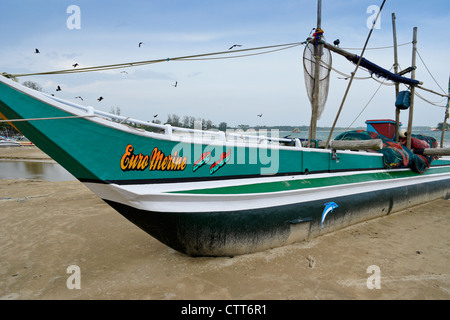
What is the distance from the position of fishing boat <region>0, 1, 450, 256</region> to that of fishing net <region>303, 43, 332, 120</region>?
87 mm

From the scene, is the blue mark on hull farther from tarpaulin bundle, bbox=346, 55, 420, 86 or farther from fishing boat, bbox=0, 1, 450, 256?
tarpaulin bundle, bbox=346, 55, 420, 86

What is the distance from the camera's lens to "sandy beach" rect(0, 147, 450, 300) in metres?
3.74

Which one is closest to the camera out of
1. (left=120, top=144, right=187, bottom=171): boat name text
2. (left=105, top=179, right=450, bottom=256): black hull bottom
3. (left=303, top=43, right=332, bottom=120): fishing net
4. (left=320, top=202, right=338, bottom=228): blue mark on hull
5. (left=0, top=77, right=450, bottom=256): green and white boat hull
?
(left=0, top=77, right=450, bottom=256): green and white boat hull

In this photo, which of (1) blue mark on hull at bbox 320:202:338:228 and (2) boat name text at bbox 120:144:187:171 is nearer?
(2) boat name text at bbox 120:144:187:171

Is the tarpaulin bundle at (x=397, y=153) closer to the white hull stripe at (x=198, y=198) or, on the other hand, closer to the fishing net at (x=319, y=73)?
the fishing net at (x=319, y=73)

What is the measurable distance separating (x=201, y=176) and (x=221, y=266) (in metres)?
1.35

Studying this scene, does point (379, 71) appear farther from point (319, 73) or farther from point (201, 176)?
point (201, 176)

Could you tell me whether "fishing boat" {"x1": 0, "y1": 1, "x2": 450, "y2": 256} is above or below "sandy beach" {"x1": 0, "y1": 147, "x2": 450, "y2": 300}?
above

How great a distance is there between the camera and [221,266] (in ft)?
14.2

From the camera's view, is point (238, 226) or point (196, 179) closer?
point (196, 179)

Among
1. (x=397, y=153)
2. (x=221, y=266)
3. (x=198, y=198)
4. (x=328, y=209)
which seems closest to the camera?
→ (x=198, y=198)

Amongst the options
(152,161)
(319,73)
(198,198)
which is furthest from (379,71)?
(152,161)

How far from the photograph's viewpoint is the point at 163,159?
3.86 meters

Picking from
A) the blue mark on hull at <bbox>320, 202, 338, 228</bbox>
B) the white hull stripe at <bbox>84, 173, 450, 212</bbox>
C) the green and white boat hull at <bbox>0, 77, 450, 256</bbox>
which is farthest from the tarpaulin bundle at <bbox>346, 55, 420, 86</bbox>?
the blue mark on hull at <bbox>320, 202, 338, 228</bbox>
